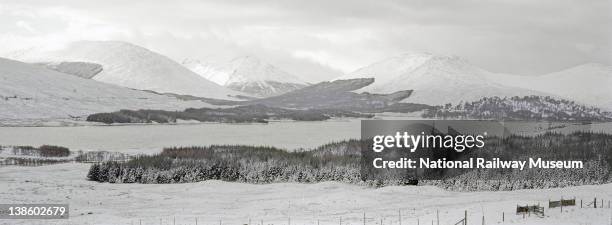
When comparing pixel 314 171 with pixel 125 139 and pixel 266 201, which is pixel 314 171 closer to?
pixel 266 201

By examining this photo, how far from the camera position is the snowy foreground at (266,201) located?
162ft

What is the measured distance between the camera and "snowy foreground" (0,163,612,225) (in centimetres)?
4931

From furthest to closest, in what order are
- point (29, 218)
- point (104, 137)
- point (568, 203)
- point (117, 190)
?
point (104, 137) → point (117, 190) → point (568, 203) → point (29, 218)

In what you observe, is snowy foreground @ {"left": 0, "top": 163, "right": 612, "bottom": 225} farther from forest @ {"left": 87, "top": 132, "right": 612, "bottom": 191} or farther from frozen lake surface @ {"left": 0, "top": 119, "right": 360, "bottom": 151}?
frozen lake surface @ {"left": 0, "top": 119, "right": 360, "bottom": 151}

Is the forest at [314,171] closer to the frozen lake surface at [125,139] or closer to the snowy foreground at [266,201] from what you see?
the snowy foreground at [266,201]

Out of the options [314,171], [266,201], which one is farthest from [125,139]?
[266,201]

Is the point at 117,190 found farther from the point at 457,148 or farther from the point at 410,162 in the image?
the point at 457,148

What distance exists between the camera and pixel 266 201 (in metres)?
62.2

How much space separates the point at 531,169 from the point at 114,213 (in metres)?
46.6

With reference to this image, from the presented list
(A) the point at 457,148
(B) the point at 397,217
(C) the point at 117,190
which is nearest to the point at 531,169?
(A) the point at 457,148

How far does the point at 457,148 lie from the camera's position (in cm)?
8506

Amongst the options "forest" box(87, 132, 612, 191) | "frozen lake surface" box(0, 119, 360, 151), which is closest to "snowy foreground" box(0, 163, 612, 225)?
"forest" box(87, 132, 612, 191)

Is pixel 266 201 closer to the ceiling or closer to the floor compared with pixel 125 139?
closer to the floor

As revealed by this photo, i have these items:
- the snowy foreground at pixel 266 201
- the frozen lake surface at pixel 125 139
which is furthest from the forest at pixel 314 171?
the frozen lake surface at pixel 125 139
